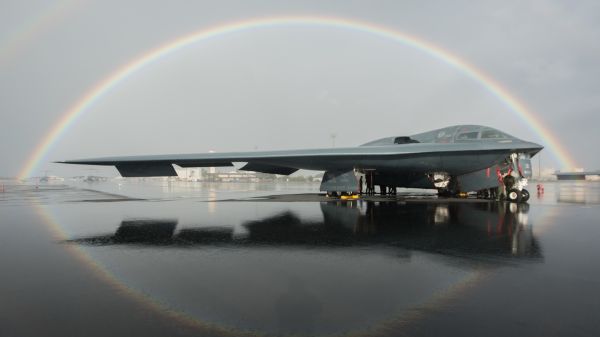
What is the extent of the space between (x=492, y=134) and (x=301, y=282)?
13.6 meters

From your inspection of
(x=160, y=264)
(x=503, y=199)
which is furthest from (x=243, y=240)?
(x=503, y=199)

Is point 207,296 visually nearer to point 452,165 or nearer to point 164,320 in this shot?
point 164,320

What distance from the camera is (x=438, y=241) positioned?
6215 millimetres

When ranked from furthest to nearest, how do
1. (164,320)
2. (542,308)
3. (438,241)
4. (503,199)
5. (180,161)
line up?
(503,199) < (180,161) < (438,241) < (542,308) < (164,320)

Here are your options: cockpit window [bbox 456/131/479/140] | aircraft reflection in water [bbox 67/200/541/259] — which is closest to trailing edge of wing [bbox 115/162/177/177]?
aircraft reflection in water [bbox 67/200/541/259]

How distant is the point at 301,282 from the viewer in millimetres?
3840

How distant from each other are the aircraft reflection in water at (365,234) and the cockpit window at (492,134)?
5818 mm

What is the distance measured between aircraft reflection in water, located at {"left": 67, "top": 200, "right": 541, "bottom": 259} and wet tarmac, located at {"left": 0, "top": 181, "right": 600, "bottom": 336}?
2.3 inches

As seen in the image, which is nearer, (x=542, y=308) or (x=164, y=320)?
(x=164, y=320)

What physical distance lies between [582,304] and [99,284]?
489 centimetres

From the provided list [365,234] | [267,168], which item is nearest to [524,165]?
[365,234]

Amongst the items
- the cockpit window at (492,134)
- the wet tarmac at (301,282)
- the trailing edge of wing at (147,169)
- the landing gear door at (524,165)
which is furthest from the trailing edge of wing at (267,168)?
the wet tarmac at (301,282)

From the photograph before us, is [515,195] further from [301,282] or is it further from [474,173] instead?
[301,282]

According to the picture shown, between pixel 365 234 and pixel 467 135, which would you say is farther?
pixel 467 135
